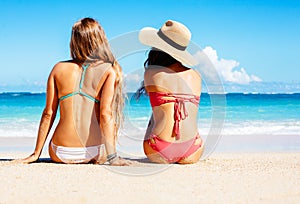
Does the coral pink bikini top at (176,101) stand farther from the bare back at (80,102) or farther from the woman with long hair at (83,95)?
the bare back at (80,102)

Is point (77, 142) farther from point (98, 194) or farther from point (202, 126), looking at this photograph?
point (202, 126)

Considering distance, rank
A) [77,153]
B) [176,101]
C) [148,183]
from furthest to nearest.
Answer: [176,101] < [77,153] < [148,183]

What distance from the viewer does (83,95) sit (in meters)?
4.33

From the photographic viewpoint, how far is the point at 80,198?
3152 mm

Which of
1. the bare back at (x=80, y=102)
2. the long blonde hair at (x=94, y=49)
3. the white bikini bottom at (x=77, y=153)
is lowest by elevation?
the white bikini bottom at (x=77, y=153)

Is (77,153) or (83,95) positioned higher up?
(83,95)

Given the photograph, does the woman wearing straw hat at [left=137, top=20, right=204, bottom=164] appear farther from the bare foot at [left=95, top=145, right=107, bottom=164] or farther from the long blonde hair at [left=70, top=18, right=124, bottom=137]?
the bare foot at [left=95, top=145, right=107, bottom=164]

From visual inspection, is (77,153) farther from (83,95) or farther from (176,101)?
(176,101)

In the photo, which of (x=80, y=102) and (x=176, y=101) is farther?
(x=176, y=101)

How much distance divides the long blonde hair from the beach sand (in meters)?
0.67

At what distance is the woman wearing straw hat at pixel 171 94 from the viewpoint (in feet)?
14.8

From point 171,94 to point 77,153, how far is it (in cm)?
114

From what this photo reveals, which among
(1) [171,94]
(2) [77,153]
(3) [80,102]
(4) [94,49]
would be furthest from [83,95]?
(1) [171,94]

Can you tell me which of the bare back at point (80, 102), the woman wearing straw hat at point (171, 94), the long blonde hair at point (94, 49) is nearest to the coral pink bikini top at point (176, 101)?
the woman wearing straw hat at point (171, 94)
